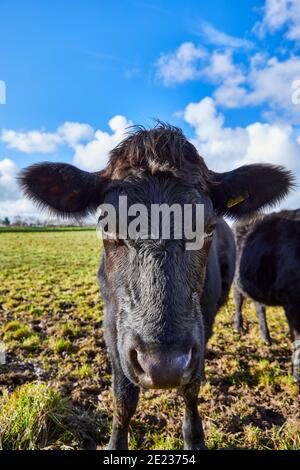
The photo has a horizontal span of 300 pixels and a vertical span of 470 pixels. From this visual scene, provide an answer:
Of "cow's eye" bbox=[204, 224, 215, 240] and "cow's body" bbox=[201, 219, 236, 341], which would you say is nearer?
"cow's eye" bbox=[204, 224, 215, 240]

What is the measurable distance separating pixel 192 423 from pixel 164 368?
188cm

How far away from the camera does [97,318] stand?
8.12m

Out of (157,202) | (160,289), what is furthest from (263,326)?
(160,289)

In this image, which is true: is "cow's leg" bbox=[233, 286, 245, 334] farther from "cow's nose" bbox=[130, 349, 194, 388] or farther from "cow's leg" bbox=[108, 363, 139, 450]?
"cow's nose" bbox=[130, 349, 194, 388]

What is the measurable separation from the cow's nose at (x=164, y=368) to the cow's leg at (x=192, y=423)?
1497 mm

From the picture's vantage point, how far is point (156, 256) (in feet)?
8.32

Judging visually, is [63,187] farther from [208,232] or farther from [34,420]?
[34,420]

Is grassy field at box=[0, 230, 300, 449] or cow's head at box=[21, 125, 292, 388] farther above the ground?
cow's head at box=[21, 125, 292, 388]

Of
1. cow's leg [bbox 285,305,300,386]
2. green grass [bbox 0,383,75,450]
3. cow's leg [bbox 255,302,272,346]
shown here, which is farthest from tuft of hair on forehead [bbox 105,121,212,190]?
cow's leg [bbox 255,302,272,346]

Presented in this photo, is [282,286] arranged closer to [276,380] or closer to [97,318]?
[276,380]

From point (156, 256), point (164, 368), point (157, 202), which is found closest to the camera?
point (164, 368)

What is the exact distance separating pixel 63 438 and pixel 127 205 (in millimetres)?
2456

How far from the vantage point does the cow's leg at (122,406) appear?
3373 mm

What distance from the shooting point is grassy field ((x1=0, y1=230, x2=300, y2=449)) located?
3.56m
